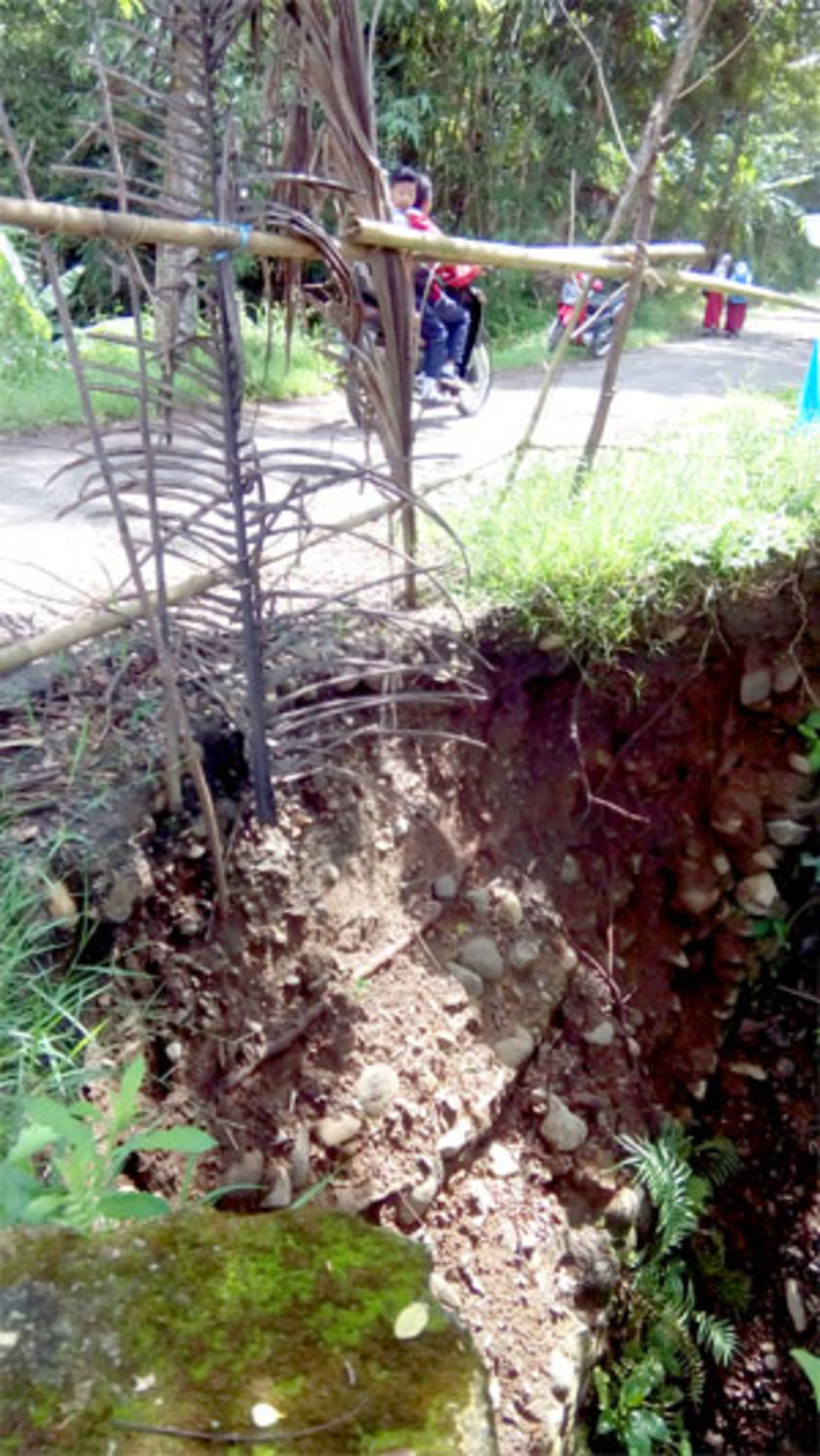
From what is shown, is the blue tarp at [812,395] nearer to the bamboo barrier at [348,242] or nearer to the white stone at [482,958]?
the bamboo barrier at [348,242]

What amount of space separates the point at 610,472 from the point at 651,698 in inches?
37.6

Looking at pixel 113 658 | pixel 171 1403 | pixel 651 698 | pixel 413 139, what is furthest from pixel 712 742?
pixel 413 139

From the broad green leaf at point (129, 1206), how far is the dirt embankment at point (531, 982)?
0.82m

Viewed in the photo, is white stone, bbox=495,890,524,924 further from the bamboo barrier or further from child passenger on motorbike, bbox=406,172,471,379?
child passenger on motorbike, bbox=406,172,471,379

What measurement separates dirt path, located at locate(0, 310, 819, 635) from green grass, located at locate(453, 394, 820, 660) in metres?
0.25

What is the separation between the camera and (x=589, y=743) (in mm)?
3705

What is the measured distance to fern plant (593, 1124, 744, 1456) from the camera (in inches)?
111

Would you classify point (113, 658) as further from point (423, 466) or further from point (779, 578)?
point (423, 466)

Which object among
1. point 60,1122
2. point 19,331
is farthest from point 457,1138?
point 19,331

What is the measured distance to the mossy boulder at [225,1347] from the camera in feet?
3.35

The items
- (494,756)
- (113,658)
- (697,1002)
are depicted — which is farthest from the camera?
(697,1002)

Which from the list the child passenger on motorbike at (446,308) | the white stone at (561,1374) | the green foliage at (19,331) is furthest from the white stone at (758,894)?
the green foliage at (19,331)

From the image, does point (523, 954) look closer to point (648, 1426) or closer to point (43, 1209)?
point (648, 1426)

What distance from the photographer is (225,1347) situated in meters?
1.10
